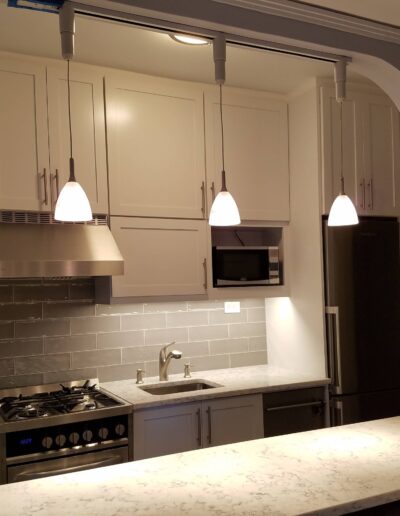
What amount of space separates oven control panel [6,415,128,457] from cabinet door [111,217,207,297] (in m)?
0.74

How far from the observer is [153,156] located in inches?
130

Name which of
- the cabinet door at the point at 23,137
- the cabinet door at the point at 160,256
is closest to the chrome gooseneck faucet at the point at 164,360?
the cabinet door at the point at 160,256

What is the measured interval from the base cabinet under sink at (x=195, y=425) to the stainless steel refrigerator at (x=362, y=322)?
0.60 meters

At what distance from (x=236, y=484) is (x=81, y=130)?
220 cm

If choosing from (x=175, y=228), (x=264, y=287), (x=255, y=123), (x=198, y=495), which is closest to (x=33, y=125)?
(x=175, y=228)

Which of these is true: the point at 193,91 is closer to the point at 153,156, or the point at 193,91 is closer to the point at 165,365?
the point at 153,156

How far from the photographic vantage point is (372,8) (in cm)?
220

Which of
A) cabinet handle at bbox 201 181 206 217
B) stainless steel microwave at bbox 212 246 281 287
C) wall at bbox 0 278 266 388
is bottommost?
wall at bbox 0 278 266 388

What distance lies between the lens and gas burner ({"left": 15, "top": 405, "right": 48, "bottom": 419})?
2.66 metres

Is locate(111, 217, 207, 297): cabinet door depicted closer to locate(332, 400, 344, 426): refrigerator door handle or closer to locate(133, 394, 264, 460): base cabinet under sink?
locate(133, 394, 264, 460): base cabinet under sink

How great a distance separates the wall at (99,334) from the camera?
10.5 ft

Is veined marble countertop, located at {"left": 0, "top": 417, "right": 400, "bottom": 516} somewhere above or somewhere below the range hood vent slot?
below

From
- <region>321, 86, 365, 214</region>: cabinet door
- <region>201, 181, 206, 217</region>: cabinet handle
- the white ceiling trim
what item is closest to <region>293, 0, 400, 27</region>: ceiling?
the white ceiling trim

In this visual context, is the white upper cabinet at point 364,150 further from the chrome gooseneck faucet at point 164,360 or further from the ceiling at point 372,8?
the chrome gooseneck faucet at point 164,360
